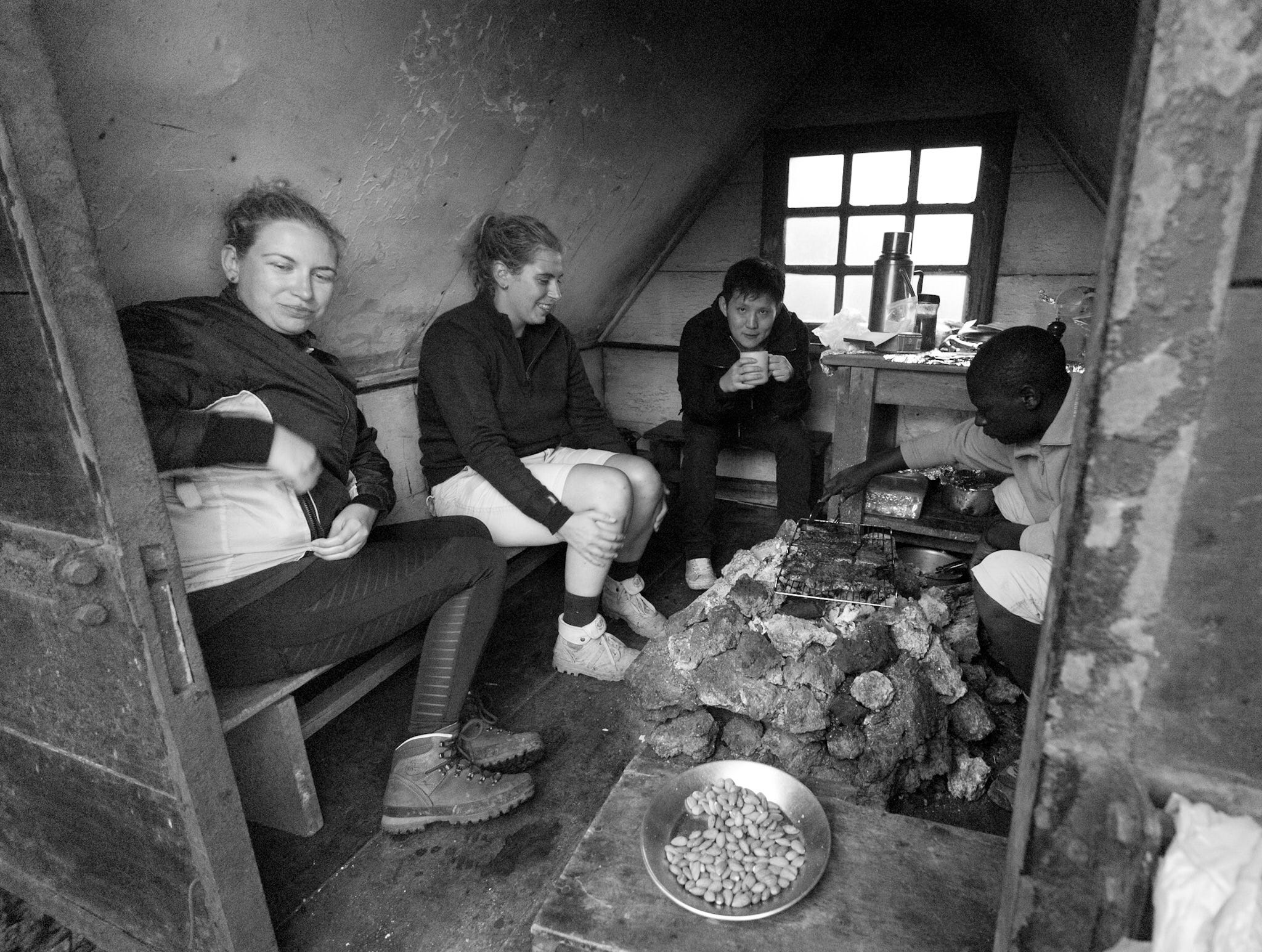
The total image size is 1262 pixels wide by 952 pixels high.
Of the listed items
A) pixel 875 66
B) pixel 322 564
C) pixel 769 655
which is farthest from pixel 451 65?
pixel 875 66

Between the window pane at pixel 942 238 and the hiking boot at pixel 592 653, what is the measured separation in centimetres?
254

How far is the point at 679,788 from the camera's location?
1644mm

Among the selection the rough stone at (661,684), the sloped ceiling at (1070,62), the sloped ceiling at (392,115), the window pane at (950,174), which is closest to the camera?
the sloped ceiling at (392,115)

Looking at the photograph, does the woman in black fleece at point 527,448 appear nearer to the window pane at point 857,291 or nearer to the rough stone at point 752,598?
the rough stone at point 752,598

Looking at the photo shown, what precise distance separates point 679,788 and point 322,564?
1.03m

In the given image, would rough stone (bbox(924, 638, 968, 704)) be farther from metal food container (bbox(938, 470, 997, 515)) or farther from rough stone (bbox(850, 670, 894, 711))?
metal food container (bbox(938, 470, 997, 515))

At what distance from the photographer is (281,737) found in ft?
6.15

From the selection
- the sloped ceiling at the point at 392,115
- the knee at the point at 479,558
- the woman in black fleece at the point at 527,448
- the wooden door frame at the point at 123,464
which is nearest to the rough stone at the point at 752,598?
the woman in black fleece at the point at 527,448

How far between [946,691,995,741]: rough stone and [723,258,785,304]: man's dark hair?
73.7 inches

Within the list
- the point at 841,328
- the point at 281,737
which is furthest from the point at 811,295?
the point at 281,737

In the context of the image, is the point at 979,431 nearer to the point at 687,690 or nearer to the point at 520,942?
the point at 687,690

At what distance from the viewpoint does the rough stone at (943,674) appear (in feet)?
7.44

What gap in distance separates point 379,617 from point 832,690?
4.28 feet

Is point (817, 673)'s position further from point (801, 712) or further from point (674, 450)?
point (674, 450)
